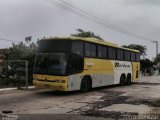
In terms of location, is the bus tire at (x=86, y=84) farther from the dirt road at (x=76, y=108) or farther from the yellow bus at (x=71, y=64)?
the dirt road at (x=76, y=108)

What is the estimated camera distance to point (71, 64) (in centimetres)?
2058

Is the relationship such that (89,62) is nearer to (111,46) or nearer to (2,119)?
(111,46)

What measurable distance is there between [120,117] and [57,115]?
2222 mm

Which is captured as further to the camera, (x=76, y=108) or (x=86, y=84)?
(x=86, y=84)

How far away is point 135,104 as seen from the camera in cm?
1678

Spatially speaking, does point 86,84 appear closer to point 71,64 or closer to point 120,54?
point 71,64

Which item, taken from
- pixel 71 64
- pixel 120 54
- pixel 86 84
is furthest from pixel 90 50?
pixel 120 54

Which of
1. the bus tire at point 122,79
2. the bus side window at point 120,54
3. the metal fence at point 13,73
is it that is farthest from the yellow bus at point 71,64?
the metal fence at point 13,73

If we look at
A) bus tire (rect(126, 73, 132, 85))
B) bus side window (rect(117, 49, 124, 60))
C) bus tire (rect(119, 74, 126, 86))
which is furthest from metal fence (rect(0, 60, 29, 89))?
bus tire (rect(126, 73, 132, 85))

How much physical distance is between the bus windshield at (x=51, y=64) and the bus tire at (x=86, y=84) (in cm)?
226

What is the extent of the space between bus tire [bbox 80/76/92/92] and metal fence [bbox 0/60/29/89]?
15.8 ft

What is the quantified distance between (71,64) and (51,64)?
1076 millimetres

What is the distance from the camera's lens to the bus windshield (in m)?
20.2

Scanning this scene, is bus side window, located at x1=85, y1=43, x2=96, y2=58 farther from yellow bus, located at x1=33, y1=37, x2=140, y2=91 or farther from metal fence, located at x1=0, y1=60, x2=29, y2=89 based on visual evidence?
metal fence, located at x1=0, y1=60, x2=29, y2=89
